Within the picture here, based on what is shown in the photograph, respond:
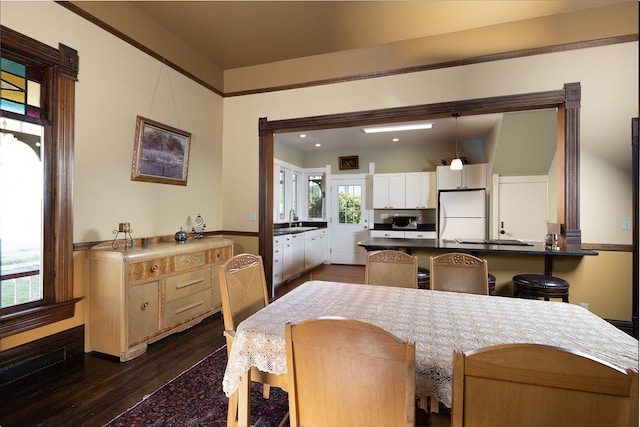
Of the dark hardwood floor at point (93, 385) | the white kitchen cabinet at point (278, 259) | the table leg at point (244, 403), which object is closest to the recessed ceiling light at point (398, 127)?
the white kitchen cabinet at point (278, 259)

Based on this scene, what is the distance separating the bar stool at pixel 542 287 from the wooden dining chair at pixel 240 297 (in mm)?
2386

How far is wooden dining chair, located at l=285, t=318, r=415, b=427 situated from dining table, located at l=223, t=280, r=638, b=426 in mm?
113

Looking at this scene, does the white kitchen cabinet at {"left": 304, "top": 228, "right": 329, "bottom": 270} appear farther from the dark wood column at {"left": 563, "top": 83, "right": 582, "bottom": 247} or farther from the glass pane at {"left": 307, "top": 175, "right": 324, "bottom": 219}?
the dark wood column at {"left": 563, "top": 83, "right": 582, "bottom": 247}

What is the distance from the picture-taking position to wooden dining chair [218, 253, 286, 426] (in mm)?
1385

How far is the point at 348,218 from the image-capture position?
689cm

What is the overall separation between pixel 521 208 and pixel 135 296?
18.1 feet

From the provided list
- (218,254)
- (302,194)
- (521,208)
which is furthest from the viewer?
(302,194)

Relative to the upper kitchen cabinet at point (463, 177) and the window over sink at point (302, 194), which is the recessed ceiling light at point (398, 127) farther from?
the window over sink at point (302, 194)

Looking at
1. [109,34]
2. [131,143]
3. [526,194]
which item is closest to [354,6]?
[109,34]

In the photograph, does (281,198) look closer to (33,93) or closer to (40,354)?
(33,93)

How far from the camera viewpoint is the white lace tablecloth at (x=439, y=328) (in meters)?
1.04

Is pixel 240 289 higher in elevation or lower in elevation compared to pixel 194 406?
higher

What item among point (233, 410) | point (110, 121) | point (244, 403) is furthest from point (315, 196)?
point (244, 403)

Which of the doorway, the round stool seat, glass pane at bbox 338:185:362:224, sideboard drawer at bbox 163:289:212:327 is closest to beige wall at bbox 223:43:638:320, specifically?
the round stool seat
